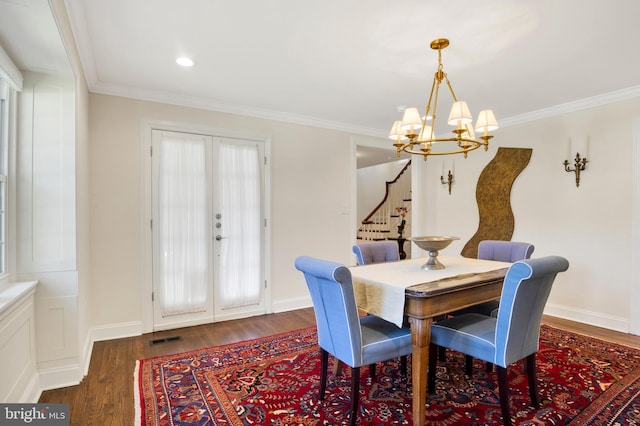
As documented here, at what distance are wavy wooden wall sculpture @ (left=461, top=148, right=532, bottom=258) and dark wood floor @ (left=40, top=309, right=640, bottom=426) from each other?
118cm

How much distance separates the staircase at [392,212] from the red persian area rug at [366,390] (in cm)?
513

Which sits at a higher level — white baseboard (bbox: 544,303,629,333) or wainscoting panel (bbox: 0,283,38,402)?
wainscoting panel (bbox: 0,283,38,402)

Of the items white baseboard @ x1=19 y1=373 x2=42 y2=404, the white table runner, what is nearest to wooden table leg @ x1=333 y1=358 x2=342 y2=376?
the white table runner

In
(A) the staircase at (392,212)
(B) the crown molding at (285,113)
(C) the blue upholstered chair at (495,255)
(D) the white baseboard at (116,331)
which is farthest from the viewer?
(A) the staircase at (392,212)

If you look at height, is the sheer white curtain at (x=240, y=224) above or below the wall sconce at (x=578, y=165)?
below

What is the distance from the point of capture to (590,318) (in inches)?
142

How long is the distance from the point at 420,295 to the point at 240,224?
8.37ft

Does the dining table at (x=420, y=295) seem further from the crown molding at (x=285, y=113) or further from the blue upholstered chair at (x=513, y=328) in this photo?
the crown molding at (x=285, y=113)

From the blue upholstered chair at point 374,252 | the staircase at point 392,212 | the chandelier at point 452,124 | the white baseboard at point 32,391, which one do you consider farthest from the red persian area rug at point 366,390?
the staircase at point 392,212

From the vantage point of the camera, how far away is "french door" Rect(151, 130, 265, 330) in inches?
137

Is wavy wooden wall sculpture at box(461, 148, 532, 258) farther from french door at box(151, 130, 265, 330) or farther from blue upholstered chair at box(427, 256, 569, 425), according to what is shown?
french door at box(151, 130, 265, 330)

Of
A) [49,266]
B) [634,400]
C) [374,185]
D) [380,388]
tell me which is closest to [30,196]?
[49,266]

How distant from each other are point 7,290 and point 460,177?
4934 mm

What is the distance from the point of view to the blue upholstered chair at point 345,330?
1.76 metres
